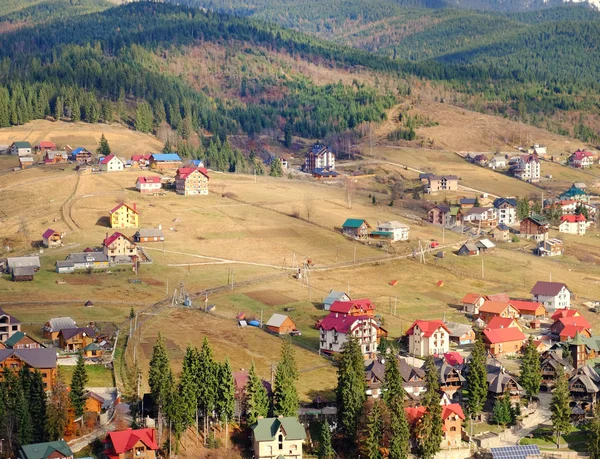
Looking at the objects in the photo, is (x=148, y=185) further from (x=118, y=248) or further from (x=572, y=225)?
(x=572, y=225)

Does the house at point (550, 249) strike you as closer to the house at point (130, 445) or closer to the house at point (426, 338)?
the house at point (426, 338)

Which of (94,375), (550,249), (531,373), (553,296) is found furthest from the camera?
(550,249)

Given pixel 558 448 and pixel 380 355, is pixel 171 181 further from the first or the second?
pixel 558 448

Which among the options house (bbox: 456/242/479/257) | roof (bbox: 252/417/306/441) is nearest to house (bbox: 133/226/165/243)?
house (bbox: 456/242/479/257)

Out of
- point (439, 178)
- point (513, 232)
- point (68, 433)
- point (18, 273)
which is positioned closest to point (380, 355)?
point (68, 433)

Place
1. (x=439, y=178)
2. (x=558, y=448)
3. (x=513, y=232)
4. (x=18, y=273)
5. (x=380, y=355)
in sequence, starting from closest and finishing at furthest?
(x=558, y=448), (x=380, y=355), (x=18, y=273), (x=513, y=232), (x=439, y=178)

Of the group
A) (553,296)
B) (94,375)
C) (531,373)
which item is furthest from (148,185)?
(531,373)
